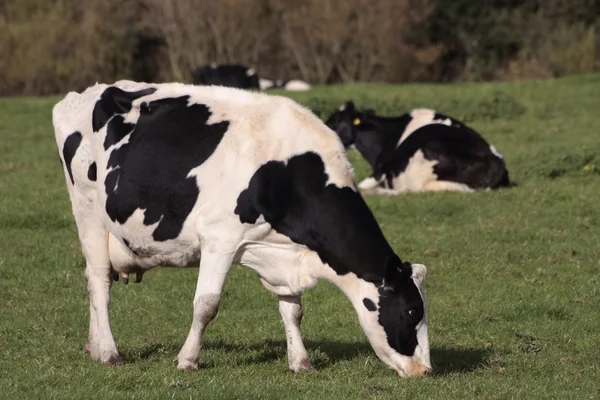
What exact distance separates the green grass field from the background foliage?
2619 centimetres

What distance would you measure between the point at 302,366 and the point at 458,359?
141 cm

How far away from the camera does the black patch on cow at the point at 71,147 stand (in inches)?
388

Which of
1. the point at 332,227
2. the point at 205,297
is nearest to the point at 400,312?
the point at 332,227

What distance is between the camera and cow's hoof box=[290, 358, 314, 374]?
9.19m

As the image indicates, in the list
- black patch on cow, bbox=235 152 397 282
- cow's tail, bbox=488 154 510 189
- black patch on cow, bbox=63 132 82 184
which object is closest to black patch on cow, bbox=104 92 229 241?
black patch on cow, bbox=63 132 82 184

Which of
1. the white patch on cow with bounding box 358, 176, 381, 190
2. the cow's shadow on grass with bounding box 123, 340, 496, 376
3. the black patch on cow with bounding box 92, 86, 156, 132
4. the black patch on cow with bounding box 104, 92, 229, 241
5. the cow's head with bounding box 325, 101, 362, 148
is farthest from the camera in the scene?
the cow's head with bounding box 325, 101, 362, 148

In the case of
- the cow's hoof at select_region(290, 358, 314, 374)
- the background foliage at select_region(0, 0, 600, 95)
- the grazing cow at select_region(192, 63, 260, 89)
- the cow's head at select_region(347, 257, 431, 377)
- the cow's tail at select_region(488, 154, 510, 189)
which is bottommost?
the background foliage at select_region(0, 0, 600, 95)

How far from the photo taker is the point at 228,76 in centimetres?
4084

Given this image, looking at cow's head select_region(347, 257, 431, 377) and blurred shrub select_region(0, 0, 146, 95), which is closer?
cow's head select_region(347, 257, 431, 377)

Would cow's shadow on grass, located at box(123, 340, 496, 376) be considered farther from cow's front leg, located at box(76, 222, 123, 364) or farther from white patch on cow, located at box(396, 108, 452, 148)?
white patch on cow, located at box(396, 108, 452, 148)

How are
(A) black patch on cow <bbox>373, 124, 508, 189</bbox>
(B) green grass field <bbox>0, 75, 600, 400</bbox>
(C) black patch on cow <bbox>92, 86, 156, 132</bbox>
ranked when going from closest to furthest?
(B) green grass field <bbox>0, 75, 600, 400</bbox> → (C) black patch on cow <bbox>92, 86, 156, 132</bbox> → (A) black patch on cow <bbox>373, 124, 508, 189</bbox>

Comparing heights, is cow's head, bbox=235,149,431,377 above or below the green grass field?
above

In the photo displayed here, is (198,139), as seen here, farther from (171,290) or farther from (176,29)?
(176,29)

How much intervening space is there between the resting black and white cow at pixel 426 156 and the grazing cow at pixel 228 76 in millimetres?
18995
